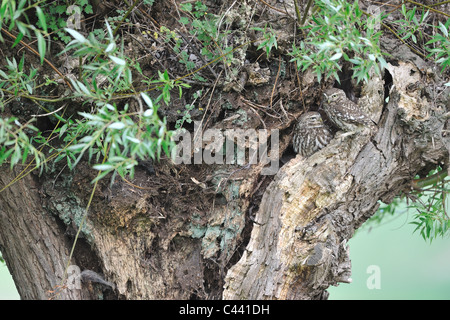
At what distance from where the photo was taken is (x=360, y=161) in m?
2.52

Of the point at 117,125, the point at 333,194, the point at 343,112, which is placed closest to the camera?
the point at 117,125

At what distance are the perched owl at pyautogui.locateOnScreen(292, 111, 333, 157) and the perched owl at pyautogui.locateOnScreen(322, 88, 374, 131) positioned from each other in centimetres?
8

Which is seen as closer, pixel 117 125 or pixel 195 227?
pixel 117 125

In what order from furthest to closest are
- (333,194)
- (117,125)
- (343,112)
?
(343,112) → (333,194) → (117,125)

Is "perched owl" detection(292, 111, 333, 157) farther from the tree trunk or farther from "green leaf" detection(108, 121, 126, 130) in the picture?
"green leaf" detection(108, 121, 126, 130)

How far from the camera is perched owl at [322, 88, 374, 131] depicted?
252 cm

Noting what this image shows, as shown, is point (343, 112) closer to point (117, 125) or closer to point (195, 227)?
point (195, 227)

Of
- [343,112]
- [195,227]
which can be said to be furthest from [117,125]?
[343,112]

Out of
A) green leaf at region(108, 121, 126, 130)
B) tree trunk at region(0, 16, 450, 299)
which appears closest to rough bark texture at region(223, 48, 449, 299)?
tree trunk at region(0, 16, 450, 299)

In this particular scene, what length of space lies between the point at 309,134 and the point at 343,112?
0.22 meters

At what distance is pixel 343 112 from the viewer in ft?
8.25

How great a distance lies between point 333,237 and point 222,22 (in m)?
1.26

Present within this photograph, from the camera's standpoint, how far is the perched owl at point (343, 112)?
2.52 metres

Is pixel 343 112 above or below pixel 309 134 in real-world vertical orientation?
above
